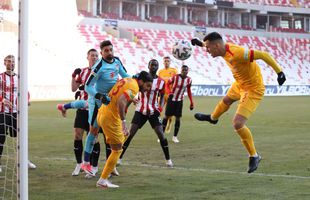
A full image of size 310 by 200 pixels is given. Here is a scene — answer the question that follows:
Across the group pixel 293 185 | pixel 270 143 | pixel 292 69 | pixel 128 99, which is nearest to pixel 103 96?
pixel 128 99

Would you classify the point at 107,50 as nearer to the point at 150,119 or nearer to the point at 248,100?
the point at 248,100

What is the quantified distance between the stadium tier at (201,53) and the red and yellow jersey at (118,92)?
4301 centimetres

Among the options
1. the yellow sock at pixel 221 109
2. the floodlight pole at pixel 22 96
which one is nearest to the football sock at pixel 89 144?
the yellow sock at pixel 221 109

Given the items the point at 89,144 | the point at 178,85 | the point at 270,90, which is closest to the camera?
the point at 89,144

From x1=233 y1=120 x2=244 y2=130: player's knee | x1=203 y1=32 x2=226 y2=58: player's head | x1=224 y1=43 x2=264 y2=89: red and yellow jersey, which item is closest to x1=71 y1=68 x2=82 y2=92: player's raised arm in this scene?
x1=203 y1=32 x2=226 y2=58: player's head

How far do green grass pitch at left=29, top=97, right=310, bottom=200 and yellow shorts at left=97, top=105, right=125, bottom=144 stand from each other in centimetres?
75

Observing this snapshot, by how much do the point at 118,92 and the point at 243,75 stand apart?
1.92 meters

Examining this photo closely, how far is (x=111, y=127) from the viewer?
32.7ft

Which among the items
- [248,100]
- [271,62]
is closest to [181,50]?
[248,100]

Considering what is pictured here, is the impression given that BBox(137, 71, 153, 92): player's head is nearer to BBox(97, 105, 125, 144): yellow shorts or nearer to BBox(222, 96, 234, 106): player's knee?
BBox(97, 105, 125, 144): yellow shorts

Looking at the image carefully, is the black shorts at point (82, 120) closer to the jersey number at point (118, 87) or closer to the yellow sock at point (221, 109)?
the jersey number at point (118, 87)

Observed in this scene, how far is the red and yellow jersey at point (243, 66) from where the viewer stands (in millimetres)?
9539

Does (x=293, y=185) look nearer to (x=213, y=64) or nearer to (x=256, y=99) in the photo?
(x=256, y=99)

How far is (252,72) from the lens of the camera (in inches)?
387
